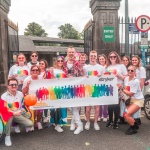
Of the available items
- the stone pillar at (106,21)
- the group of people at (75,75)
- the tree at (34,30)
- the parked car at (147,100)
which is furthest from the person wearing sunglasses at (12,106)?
the tree at (34,30)

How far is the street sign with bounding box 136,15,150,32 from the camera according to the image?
7.18 metres

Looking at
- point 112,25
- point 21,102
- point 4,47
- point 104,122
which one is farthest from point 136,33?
point 21,102

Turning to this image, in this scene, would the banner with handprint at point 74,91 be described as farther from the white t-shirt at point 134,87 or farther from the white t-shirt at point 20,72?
the white t-shirt at point 20,72

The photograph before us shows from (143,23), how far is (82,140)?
448 centimetres

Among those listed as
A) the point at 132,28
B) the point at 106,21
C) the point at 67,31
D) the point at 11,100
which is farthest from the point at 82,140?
the point at 67,31

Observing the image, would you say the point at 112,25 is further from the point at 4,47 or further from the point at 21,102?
the point at 21,102

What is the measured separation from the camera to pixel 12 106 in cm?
456

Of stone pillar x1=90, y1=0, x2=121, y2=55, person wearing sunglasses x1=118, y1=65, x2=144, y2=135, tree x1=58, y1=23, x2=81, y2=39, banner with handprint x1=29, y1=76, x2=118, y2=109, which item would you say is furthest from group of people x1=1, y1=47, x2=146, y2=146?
tree x1=58, y1=23, x2=81, y2=39

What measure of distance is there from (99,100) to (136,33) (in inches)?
192

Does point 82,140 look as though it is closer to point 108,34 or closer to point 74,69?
point 74,69

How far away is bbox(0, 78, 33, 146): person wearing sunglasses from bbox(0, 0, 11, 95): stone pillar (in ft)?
14.7

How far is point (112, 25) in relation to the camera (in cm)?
881

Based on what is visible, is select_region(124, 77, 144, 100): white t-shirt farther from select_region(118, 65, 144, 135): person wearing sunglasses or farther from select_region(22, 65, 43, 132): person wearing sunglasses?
select_region(22, 65, 43, 132): person wearing sunglasses

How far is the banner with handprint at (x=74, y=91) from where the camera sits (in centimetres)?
500
